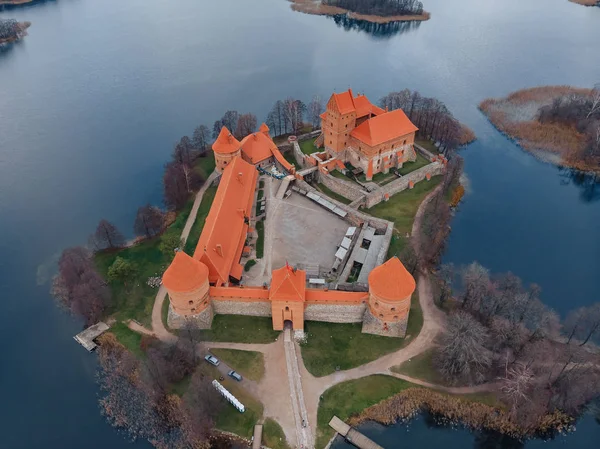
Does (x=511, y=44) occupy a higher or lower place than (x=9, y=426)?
higher

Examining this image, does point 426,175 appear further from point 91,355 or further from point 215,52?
point 215,52

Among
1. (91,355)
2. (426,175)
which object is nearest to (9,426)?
(91,355)

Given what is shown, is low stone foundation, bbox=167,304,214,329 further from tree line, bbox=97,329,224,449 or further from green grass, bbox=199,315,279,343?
tree line, bbox=97,329,224,449

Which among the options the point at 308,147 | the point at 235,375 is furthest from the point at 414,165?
the point at 235,375

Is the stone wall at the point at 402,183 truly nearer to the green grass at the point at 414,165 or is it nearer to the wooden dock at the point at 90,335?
the green grass at the point at 414,165

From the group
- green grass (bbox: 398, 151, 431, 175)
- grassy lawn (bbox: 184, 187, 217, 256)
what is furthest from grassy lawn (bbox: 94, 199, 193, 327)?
green grass (bbox: 398, 151, 431, 175)

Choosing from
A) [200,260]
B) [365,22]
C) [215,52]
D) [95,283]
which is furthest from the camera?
[365,22]

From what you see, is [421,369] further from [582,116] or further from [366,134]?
[582,116]
